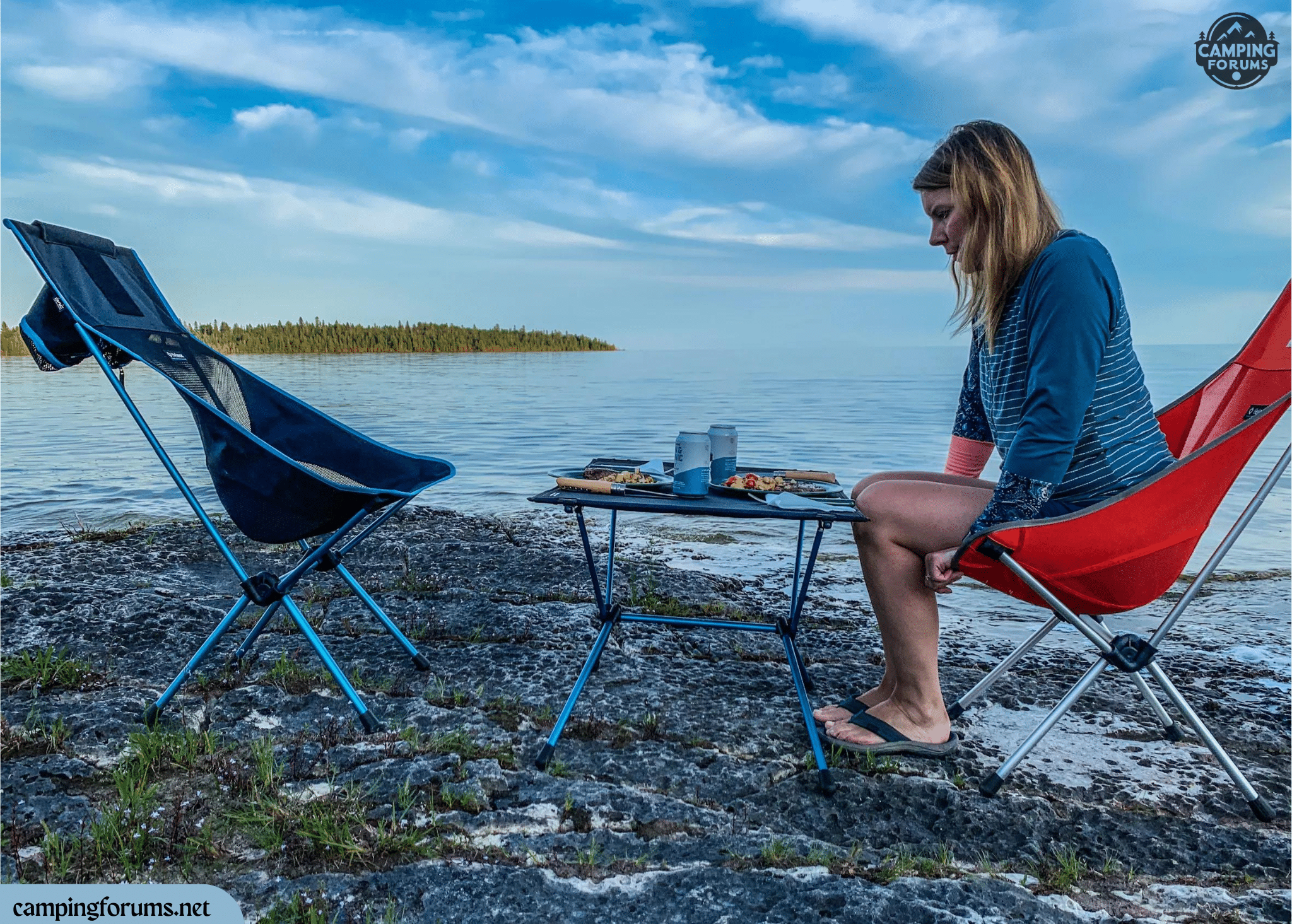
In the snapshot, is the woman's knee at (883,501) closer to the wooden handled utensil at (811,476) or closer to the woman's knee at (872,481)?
the woman's knee at (872,481)

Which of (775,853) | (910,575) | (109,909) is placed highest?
(910,575)

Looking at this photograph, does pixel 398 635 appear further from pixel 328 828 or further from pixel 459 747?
pixel 328 828

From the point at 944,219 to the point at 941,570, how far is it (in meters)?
0.96

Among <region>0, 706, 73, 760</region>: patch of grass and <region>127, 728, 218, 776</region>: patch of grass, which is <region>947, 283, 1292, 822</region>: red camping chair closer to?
<region>127, 728, 218, 776</region>: patch of grass

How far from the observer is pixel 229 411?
3059 mm

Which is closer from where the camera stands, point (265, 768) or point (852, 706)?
point (265, 768)

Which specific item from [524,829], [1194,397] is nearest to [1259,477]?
[1194,397]

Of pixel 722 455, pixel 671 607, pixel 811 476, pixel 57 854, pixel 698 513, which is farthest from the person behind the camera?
pixel 671 607

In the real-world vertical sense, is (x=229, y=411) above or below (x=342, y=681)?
above

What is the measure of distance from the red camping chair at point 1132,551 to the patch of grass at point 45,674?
2694 millimetres

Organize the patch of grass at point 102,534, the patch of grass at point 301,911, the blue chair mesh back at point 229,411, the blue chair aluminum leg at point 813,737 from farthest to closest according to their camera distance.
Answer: the patch of grass at point 102,534 < the blue chair mesh back at point 229,411 < the blue chair aluminum leg at point 813,737 < the patch of grass at point 301,911

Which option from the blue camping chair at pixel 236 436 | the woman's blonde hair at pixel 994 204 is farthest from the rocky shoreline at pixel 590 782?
the woman's blonde hair at pixel 994 204

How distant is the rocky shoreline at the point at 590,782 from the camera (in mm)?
1757

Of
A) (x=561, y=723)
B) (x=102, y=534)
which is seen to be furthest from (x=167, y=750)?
(x=102, y=534)
